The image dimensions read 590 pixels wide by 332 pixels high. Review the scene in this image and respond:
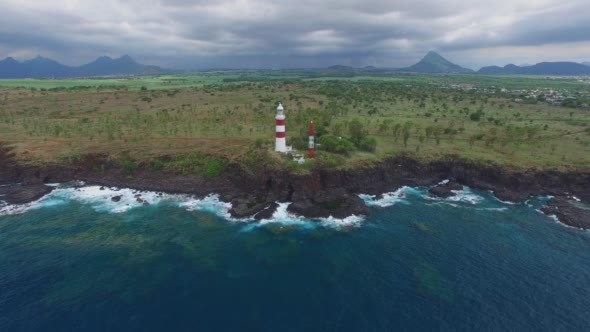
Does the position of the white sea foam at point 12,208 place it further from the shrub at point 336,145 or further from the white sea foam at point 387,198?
the white sea foam at point 387,198

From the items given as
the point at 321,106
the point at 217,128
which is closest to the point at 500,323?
the point at 217,128

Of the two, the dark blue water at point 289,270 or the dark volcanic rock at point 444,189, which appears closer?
the dark blue water at point 289,270

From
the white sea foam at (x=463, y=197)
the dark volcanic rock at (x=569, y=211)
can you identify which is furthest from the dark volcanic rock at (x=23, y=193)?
the dark volcanic rock at (x=569, y=211)

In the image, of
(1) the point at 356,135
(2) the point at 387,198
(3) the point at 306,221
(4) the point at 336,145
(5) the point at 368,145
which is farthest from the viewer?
(1) the point at 356,135

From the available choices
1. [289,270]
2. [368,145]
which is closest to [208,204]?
[289,270]

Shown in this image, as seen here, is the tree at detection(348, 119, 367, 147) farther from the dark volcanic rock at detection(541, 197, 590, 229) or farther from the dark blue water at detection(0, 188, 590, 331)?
the dark volcanic rock at detection(541, 197, 590, 229)

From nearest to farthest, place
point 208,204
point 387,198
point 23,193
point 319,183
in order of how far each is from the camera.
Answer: point 208,204 < point 23,193 < point 319,183 < point 387,198

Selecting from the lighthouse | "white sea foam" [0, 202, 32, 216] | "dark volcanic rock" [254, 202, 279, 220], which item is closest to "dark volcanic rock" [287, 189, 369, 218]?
"dark volcanic rock" [254, 202, 279, 220]

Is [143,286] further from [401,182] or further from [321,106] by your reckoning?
[321,106]

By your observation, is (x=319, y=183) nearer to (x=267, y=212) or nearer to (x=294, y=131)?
(x=267, y=212)
